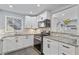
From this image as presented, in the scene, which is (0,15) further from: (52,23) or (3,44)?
(52,23)

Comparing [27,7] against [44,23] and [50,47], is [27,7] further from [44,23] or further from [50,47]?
[50,47]

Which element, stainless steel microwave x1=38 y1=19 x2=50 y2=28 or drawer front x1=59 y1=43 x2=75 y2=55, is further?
stainless steel microwave x1=38 y1=19 x2=50 y2=28

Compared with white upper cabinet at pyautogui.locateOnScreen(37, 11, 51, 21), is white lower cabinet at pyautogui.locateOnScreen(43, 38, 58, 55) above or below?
below

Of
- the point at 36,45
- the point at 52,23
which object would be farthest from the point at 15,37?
the point at 52,23

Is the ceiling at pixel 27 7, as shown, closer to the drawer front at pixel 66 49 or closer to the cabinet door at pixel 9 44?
the cabinet door at pixel 9 44

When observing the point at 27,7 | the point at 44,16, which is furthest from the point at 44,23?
the point at 27,7

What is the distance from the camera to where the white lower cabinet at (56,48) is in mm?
1285

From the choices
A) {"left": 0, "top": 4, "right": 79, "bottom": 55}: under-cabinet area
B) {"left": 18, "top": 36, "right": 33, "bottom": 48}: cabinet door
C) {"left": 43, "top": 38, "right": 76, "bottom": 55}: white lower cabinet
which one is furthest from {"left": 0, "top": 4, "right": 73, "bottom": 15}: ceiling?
{"left": 43, "top": 38, "right": 76, "bottom": 55}: white lower cabinet

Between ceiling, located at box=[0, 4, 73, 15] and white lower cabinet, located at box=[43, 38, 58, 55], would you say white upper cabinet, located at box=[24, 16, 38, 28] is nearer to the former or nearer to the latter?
ceiling, located at box=[0, 4, 73, 15]

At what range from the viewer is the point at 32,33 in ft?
4.61

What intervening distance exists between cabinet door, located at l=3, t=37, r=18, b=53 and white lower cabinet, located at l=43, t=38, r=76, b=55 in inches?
17.8

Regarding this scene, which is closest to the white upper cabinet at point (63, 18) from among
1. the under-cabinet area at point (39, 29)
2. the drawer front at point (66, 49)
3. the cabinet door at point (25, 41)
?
the under-cabinet area at point (39, 29)

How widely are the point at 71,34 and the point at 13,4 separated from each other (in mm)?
921

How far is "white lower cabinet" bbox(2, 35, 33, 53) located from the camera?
4.41 ft
